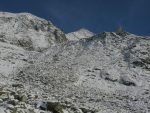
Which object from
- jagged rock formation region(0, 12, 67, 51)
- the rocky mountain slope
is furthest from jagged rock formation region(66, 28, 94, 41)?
the rocky mountain slope

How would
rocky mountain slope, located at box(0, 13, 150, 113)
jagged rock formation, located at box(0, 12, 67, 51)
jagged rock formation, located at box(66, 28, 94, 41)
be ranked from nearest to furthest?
1. rocky mountain slope, located at box(0, 13, 150, 113)
2. jagged rock formation, located at box(0, 12, 67, 51)
3. jagged rock formation, located at box(66, 28, 94, 41)

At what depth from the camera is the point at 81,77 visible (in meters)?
41.9

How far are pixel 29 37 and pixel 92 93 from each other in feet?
121

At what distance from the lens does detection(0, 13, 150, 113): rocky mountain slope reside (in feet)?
89.8

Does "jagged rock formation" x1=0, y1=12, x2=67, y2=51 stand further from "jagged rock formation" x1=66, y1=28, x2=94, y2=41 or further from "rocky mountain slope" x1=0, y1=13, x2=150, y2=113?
"jagged rock formation" x1=66, y1=28, x2=94, y2=41

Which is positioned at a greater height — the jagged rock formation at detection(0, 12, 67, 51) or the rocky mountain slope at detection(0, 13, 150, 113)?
the jagged rock formation at detection(0, 12, 67, 51)

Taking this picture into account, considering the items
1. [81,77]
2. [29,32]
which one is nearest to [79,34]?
[29,32]

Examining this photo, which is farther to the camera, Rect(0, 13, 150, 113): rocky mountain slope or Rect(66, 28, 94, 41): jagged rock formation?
Rect(66, 28, 94, 41): jagged rock formation

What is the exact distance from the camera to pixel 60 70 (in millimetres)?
43531

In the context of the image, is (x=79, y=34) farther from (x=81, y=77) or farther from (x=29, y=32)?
(x=81, y=77)

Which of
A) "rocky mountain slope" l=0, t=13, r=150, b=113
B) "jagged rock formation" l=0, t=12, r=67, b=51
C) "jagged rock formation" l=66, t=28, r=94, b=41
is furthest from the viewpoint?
"jagged rock formation" l=66, t=28, r=94, b=41

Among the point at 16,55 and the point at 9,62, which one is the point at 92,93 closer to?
the point at 9,62

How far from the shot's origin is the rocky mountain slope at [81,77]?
89.8ft

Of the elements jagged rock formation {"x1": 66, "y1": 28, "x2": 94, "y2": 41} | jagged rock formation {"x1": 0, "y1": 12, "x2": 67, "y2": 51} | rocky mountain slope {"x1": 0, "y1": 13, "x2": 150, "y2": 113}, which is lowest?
rocky mountain slope {"x1": 0, "y1": 13, "x2": 150, "y2": 113}
